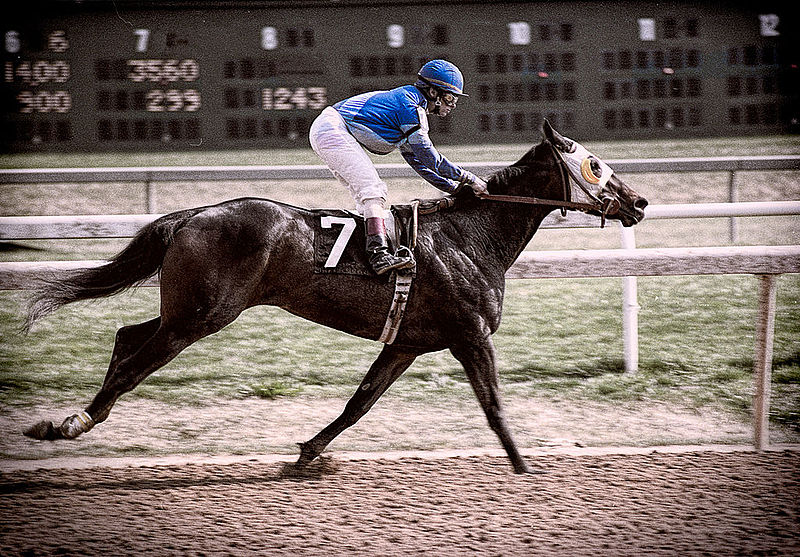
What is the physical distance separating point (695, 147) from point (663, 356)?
5.41 m

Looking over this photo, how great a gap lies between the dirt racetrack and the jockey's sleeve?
134 cm

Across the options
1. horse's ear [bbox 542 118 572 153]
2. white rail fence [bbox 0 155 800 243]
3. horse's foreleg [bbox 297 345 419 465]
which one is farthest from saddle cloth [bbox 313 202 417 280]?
white rail fence [bbox 0 155 800 243]

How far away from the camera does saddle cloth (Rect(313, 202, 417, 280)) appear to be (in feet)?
14.5

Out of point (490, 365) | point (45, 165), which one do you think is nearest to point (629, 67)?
point (45, 165)

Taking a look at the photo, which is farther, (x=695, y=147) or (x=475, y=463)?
(x=695, y=147)

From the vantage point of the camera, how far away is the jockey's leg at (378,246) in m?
4.38

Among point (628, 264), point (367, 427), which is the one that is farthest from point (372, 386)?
point (628, 264)

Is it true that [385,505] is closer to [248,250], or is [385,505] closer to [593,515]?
[593,515]

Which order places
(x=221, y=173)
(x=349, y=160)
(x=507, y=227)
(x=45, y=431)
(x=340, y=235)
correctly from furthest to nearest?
A: (x=221, y=173)
(x=507, y=227)
(x=349, y=160)
(x=340, y=235)
(x=45, y=431)

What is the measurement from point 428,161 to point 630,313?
2298 millimetres

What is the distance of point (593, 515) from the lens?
3994 millimetres

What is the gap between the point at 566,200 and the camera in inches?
183

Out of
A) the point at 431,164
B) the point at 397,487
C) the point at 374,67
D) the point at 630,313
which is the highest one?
the point at 374,67

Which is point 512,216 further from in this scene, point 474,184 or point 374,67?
point 374,67
